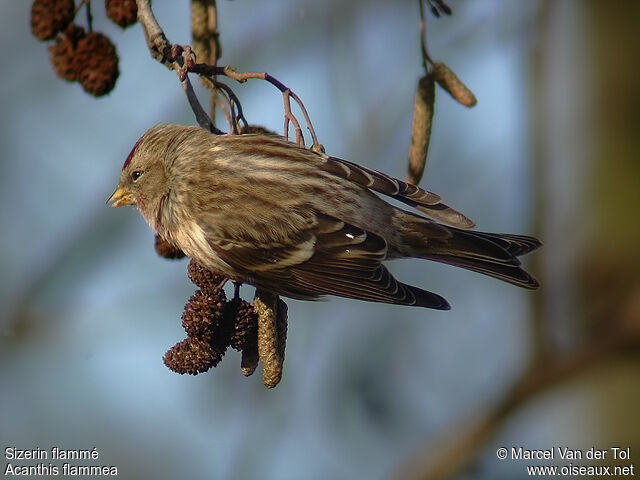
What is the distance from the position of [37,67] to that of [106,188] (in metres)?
1.14

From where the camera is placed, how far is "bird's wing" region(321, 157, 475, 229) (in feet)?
8.54

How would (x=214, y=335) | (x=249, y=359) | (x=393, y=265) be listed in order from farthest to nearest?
(x=393, y=265) < (x=249, y=359) < (x=214, y=335)

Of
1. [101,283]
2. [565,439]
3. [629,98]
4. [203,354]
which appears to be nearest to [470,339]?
[565,439]

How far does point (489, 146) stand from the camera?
462cm

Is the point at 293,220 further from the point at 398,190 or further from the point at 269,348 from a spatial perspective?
the point at 269,348

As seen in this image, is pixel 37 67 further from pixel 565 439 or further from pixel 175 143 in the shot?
pixel 565 439

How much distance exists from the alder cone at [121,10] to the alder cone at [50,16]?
11cm

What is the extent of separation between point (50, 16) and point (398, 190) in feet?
3.42

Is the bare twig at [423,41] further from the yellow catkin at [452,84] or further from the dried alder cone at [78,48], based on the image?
the dried alder cone at [78,48]

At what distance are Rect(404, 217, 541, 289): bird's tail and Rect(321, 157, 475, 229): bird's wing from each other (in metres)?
0.09

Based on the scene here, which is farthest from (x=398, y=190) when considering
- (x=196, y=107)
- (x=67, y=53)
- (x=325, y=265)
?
(x=67, y=53)

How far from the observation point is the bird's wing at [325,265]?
98.3 inches

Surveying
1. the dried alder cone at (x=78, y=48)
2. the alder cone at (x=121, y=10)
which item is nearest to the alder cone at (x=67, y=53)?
the dried alder cone at (x=78, y=48)

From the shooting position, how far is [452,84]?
237 cm
